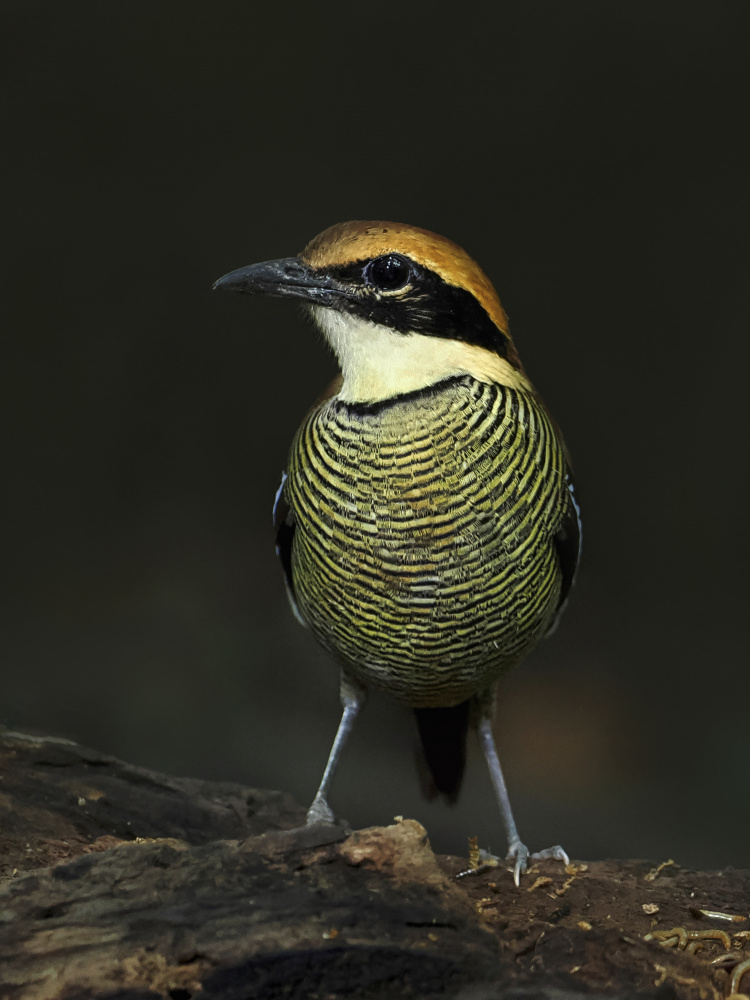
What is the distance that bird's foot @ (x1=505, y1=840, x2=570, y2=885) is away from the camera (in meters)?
2.79

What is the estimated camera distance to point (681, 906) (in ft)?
8.79

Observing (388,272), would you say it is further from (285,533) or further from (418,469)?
(285,533)

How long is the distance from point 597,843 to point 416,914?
3076 mm

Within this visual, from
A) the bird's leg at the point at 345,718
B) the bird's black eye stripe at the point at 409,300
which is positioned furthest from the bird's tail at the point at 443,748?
the bird's black eye stripe at the point at 409,300

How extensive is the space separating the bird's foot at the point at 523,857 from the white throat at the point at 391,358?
1308 millimetres

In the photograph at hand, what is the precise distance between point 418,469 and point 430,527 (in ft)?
0.51

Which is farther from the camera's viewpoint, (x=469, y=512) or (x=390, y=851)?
(x=469, y=512)

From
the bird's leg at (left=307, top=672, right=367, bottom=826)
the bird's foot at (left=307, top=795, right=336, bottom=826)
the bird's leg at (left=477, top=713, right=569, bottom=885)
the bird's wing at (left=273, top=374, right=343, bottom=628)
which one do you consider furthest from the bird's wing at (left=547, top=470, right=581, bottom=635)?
the bird's foot at (left=307, top=795, right=336, bottom=826)

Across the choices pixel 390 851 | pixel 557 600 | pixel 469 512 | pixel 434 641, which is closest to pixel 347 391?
pixel 469 512

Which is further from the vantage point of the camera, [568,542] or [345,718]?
[345,718]

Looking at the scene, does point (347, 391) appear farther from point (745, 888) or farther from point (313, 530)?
point (745, 888)

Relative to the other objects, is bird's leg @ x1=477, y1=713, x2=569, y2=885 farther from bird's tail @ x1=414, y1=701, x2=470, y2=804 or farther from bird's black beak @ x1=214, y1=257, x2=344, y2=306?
bird's black beak @ x1=214, y1=257, x2=344, y2=306

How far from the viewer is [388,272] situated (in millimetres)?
2748

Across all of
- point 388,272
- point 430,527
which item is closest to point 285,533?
point 430,527
